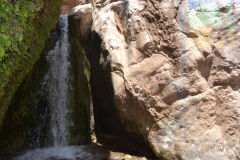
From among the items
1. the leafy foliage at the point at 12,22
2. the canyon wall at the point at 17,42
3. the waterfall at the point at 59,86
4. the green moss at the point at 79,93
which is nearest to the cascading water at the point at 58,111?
the waterfall at the point at 59,86

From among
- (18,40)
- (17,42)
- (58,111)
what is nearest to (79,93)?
(58,111)

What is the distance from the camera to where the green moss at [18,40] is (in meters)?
3.47

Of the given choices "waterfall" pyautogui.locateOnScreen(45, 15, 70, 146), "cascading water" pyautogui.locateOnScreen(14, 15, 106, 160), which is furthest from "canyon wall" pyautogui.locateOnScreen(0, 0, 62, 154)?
"waterfall" pyautogui.locateOnScreen(45, 15, 70, 146)

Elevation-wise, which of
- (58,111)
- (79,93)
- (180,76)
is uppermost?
(79,93)

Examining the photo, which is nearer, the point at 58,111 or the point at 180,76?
the point at 180,76

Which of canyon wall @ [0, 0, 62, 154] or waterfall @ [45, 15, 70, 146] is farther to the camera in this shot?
waterfall @ [45, 15, 70, 146]

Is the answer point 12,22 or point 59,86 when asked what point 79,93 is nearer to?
point 59,86

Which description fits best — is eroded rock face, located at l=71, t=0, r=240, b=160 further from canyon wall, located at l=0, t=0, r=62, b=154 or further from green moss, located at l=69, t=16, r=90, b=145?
green moss, located at l=69, t=16, r=90, b=145

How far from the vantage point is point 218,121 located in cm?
457

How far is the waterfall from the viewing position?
270 inches

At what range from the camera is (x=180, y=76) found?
4.84 m

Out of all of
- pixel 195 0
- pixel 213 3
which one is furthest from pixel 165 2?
pixel 213 3

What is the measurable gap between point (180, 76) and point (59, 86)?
4288 mm

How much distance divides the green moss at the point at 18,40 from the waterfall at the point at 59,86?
2462mm
